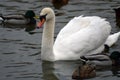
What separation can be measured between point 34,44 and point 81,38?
5.77ft

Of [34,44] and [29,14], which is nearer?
[34,44]

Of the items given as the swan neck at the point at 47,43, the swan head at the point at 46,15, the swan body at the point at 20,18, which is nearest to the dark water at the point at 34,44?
the swan neck at the point at 47,43

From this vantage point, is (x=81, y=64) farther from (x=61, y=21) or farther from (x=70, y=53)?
(x=61, y=21)

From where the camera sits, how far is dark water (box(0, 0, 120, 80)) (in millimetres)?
13148

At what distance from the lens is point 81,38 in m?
14.3

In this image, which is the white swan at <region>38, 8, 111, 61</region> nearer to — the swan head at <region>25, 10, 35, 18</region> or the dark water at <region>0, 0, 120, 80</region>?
the dark water at <region>0, 0, 120, 80</region>

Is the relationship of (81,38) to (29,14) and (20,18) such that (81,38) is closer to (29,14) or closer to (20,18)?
(29,14)

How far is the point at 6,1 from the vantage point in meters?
20.8

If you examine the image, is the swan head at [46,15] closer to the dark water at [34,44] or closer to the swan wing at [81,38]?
the swan wing at [81,38]

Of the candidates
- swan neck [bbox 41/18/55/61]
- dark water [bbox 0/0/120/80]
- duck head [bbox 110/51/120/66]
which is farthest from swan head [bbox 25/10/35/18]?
duck head [bbox 110/51/120/66]

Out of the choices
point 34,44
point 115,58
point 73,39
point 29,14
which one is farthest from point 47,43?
point 29,14

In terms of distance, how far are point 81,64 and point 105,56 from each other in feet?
2.04

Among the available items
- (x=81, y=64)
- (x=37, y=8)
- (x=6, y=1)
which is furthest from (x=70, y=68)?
(x=6, y=1)

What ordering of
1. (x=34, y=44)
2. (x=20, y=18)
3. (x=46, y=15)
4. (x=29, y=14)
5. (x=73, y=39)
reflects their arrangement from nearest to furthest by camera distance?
(x=46, y=15) → (x=73, y=39) → (x=34, y=44) → (x=29, y=14) → (x=20, y=18)
